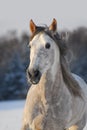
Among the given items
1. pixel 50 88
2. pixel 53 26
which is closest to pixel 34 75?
pixel 50 88

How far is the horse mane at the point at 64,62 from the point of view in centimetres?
598

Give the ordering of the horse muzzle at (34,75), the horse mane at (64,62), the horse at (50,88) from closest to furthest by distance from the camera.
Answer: the horse muzzle at (34,75) < the horse at (50,88) < the horse mane at (64,62)

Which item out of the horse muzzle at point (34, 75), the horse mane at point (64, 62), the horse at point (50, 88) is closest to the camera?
the horse muzzle at point (34, 75)

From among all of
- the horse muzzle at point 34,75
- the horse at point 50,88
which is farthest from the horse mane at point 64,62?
the horse muzzle at point 34,75

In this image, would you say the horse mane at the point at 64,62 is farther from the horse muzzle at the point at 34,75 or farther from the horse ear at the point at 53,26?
the horse muzzle at the point at 34,75

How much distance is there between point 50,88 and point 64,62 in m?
0.35

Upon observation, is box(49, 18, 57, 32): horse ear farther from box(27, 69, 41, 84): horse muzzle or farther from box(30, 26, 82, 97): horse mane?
box(27, 69, 41, 84): horse muzzle

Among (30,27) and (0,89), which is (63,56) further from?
(0,89)

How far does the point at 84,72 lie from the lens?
2802 centimetres

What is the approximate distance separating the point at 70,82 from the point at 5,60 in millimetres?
25588

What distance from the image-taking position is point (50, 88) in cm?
611

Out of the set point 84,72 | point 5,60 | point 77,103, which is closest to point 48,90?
point 77,103

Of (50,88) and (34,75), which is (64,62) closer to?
(50,88)

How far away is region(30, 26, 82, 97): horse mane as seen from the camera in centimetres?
598
